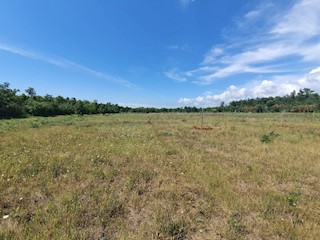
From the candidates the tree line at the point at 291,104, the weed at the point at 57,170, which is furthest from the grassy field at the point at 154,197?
the tree line at the point at 291,104

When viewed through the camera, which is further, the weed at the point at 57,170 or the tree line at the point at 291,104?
the tree line at the point at 291,104

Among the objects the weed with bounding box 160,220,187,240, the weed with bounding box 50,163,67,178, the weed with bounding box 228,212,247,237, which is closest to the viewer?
the weed with bounding box 160,220,187,240

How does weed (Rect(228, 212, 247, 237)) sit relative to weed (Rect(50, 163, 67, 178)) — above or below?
below

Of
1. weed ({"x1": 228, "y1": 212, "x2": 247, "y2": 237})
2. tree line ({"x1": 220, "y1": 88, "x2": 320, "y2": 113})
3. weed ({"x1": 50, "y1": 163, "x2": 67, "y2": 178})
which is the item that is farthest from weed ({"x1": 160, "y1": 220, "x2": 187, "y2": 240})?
tree line ({"x1": 220, "y1": 88, "x2": 320, "y2": 113})

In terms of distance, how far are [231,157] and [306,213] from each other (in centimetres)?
456

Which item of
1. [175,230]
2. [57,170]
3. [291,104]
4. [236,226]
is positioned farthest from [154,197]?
[291,104]

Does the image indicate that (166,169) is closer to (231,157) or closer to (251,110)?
(231,157)

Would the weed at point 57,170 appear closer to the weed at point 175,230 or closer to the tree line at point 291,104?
the weed at point 175,230

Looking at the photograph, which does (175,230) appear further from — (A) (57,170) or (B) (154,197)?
(A) (57,170)

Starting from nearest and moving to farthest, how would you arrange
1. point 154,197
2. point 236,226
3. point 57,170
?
point 236,226, point 154,197, point 57,170

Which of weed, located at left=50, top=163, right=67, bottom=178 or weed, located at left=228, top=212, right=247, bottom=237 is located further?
weed, located at left=50, top=163, right=67, bottom=178

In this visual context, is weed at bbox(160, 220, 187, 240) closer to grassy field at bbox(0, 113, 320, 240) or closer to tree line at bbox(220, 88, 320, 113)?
grassy field at bbox(0, 113, 320, 240)

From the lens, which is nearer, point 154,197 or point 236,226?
point 236,226

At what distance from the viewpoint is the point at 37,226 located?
3475mm
